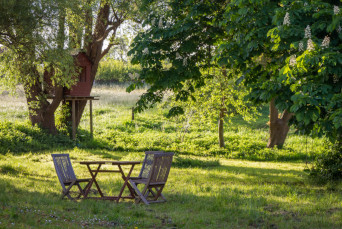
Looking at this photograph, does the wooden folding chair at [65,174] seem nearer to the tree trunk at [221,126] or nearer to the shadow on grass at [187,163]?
the shadow on grass at [187,163]

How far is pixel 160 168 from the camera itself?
30.0 feet

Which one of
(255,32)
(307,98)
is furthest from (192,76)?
(307,98)

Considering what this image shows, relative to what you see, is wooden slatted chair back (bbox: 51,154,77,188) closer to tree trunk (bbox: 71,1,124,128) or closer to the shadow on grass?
the shadow on grass

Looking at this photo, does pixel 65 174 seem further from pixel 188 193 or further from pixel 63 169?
pixel 188 193

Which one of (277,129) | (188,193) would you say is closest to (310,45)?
(188,193)

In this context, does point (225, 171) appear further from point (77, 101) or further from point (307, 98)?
point (77, 101)

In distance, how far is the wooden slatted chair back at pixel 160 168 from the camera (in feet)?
29.4

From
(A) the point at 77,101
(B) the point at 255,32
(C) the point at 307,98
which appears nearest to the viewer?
(C) the point at 307,98

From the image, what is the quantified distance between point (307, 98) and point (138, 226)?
3.37 m

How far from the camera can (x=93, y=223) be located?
22.6ft

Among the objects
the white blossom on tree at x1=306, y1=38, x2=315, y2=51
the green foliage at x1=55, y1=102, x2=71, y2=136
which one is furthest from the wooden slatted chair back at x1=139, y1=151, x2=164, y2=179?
the green foliage at x1=55, y1=102, x2=71, y2=136

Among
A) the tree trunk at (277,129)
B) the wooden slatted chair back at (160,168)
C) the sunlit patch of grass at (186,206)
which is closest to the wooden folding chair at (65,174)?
the sunlit patch of grass at (186,206)

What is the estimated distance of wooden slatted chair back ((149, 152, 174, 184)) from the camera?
895 cm

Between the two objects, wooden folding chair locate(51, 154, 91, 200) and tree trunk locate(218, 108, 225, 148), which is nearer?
wooden folding chair locate(51, 154, 91, 200)
